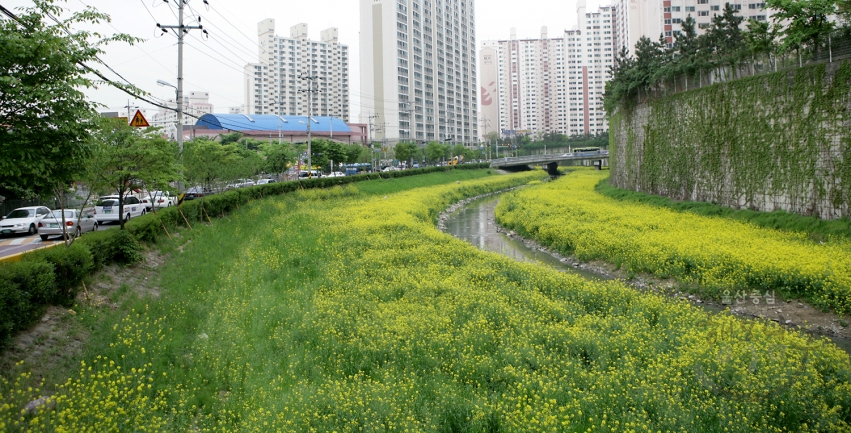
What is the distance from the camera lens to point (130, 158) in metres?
13.9

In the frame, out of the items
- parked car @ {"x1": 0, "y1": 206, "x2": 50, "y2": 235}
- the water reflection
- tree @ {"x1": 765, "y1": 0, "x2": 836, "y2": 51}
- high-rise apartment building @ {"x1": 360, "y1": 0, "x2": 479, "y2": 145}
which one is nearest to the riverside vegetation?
the water reflection

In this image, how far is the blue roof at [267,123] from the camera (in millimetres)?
63522

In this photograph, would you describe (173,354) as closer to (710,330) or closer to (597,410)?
(597,410)

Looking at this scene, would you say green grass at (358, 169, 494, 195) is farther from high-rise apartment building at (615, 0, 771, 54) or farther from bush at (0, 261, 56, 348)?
bush at (0, 261, 56, 348)

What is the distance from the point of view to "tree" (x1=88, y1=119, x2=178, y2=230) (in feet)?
43.1

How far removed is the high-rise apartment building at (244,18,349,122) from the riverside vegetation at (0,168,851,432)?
100583 millimetres

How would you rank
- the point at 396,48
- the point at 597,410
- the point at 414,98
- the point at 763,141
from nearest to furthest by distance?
1. the point at 597,410
2. the point at 763,141
3. the point at 396,48
4. the point at 414,98


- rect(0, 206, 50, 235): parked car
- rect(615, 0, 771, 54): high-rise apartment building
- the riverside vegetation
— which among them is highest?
rect(615, 0, 771, 54): high-rise apartment building

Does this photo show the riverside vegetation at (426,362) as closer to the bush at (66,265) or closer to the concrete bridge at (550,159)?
the bush at (66,265)

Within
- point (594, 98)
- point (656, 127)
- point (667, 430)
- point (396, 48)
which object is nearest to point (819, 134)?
point (656, 127)

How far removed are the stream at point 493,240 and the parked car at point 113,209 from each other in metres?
13.9

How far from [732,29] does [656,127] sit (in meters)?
11.6

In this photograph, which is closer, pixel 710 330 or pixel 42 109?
pixel 42 109

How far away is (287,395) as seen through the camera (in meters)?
7.59
